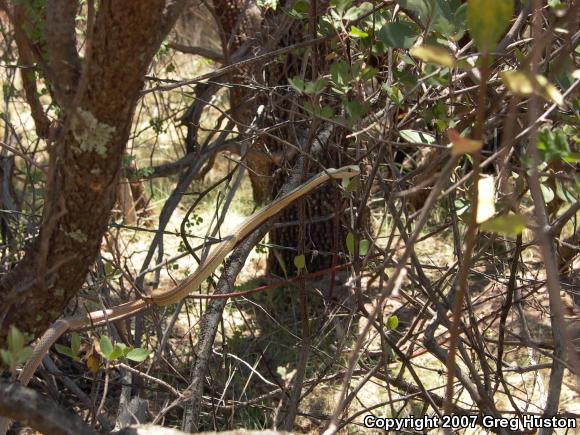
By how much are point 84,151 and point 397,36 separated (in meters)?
0.74

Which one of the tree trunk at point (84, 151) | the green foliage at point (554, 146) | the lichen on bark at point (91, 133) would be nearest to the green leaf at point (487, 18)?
the green foliage at point (554, 146)

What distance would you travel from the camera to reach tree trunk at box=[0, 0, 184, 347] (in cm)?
141

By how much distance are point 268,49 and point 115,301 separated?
1696 mm

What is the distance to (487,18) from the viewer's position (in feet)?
2.94

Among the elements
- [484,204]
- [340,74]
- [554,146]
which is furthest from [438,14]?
[484,204]

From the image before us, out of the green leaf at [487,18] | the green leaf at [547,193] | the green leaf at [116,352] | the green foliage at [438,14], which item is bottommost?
the green leaf at [116,352]

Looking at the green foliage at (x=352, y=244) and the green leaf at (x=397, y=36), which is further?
the green foliage at (x=352, y=244)

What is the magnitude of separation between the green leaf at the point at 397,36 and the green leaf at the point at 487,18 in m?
0.75

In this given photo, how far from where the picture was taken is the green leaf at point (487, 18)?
888 millimetres

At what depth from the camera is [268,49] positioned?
9.39 ft

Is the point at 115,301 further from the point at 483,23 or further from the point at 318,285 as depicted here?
the point at 483,23

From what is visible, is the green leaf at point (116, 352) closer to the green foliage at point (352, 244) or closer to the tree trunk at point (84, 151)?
the tree trunk at point (84, 151)

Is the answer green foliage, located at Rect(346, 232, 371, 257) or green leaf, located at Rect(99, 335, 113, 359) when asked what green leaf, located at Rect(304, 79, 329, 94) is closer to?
green foliage, located at Rect(346, 232, 371, 257)

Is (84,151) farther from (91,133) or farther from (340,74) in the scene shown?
(340,74)
